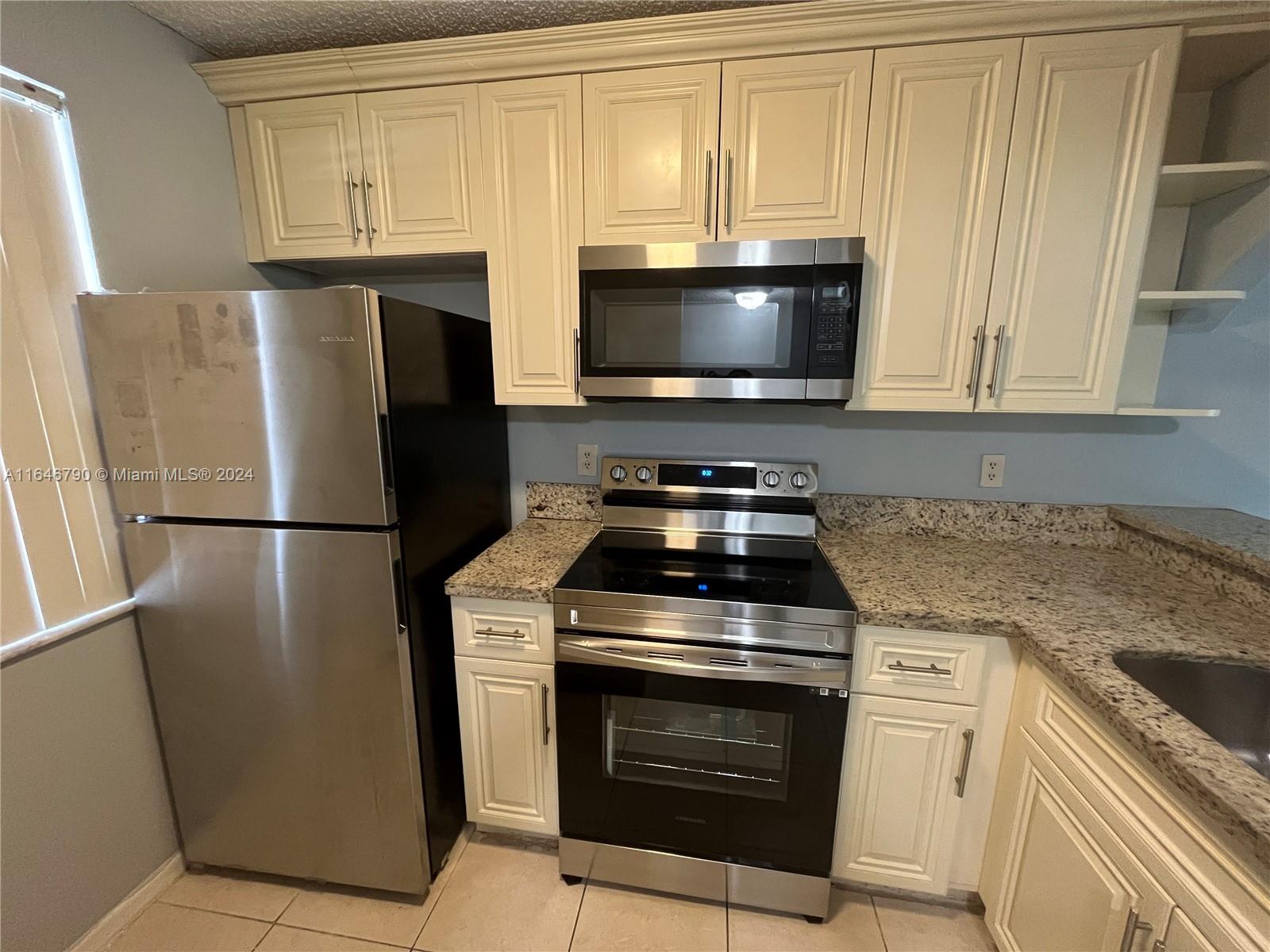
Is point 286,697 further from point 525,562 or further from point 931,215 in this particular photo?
point 931,215

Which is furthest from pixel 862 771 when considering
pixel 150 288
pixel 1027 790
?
pixel 150 288

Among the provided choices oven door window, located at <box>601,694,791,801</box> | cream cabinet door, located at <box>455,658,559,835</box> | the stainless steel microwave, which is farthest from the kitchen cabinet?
cream cabinet door, located at <box>455,658,559,835</box>

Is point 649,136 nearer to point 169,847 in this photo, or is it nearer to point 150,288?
point 150,288

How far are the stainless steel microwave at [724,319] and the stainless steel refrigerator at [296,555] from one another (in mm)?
483

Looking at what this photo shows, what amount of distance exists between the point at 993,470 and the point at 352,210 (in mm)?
2167

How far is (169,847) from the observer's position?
4.98ft

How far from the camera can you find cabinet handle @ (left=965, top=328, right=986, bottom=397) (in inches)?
53.9

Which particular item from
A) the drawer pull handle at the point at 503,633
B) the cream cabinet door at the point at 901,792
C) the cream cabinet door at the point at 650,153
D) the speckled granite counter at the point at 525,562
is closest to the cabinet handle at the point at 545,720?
the drawer pull handle at the point at 503,633

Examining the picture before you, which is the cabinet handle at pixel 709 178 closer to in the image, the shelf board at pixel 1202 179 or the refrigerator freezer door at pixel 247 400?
the refrigerator freezer door at pixel 247 400

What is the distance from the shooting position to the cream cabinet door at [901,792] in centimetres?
127

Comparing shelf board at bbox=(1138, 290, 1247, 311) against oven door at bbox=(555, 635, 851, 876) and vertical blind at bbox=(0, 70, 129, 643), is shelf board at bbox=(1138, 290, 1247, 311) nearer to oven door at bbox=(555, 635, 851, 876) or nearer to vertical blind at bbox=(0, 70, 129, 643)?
oven door at bbox=(555, 635, 851, 876)

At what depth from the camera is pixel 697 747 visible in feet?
4.43

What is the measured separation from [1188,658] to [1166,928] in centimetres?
50

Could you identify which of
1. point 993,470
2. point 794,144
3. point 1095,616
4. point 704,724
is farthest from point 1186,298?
point 704,724
